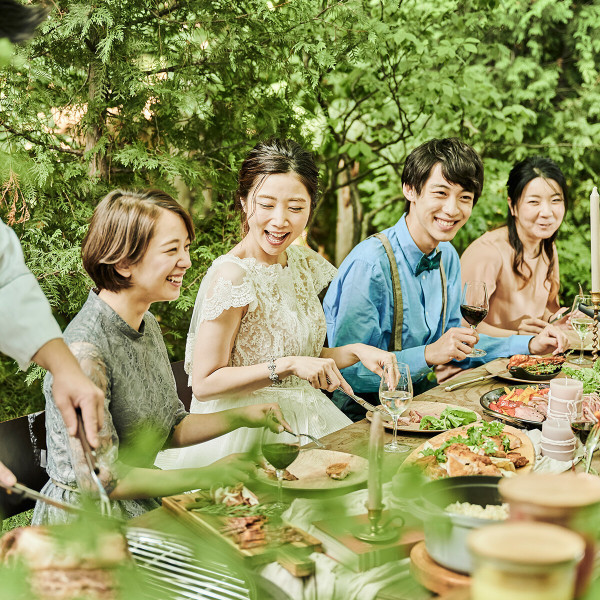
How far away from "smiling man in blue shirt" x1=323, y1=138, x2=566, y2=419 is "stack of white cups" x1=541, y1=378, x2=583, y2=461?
2.73ft

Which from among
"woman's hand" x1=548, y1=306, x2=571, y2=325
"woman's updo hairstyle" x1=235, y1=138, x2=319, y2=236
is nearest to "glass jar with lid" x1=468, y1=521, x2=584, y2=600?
"woman's updo hairstyle" x1=235, y1=138, x2=319, y2=236

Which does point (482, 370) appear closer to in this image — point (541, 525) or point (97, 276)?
point (97, 276)

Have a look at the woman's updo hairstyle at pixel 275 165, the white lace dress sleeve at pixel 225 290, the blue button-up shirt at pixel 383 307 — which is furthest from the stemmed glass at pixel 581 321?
the white lace dress sleeve at pixel 225 290

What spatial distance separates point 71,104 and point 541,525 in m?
2.71

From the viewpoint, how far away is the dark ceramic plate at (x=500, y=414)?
5.91 feet

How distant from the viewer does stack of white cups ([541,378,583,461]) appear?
1543mm

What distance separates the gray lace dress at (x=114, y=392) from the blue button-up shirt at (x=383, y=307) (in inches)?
34.8

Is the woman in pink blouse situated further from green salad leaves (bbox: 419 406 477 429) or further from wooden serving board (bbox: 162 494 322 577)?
wooden serving board (bbox: 162 494 322 577)

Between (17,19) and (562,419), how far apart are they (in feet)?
4.64

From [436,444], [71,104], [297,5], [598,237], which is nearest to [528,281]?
[598,237]

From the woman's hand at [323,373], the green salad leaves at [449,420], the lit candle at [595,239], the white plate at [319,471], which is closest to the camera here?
the white plate at [319,471]

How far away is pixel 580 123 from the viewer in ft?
17.3

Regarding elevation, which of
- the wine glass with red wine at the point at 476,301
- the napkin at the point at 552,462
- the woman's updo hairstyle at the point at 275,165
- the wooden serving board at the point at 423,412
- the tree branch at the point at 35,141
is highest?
the tree branch at the point at 35,141

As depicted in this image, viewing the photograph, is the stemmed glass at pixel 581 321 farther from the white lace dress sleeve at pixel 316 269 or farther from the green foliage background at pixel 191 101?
the green foliage background at pixel 191 101
